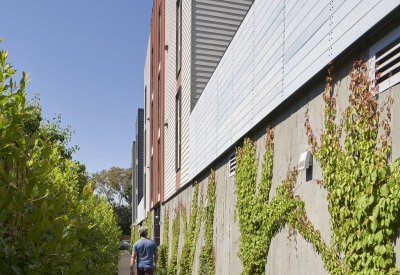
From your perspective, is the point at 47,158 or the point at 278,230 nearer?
the point at 47,158

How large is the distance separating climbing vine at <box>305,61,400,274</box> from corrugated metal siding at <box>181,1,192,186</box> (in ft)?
28.6

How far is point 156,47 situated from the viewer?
80.7 feet

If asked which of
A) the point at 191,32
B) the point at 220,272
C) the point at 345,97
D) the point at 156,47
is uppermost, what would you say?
the point at 156,47

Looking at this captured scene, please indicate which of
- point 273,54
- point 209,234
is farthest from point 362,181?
point 209,234

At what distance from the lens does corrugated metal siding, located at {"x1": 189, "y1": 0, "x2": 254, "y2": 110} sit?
40.6 feet

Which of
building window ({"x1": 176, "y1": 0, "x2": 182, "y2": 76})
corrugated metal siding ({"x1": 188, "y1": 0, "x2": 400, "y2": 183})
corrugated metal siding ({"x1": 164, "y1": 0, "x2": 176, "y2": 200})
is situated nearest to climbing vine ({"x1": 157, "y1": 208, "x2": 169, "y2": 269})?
corrugated metal siding ({"x1": 164, "y1": 0, "x2": 176, "y2": 200})

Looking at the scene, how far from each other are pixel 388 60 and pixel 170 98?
1455 cm

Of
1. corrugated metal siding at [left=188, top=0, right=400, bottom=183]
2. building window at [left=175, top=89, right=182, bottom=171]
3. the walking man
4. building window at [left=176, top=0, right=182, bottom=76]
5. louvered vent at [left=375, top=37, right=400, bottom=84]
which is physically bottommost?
the walking man

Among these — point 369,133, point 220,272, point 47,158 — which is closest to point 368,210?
point 369,133

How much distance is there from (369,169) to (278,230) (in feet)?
7.89

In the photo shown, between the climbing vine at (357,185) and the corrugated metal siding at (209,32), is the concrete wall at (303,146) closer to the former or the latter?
the climbing vine at (357,185)

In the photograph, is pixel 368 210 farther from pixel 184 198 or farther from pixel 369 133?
pixel 184 198

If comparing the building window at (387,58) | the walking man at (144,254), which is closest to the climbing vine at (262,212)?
the building window at (387,58)

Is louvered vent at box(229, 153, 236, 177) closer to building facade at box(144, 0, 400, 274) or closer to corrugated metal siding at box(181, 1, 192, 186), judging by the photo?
building facade at box(144, 0, 400, 274)
